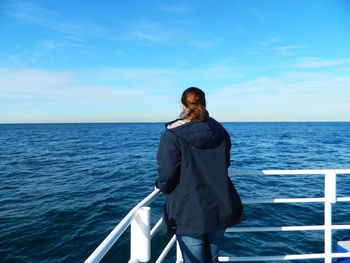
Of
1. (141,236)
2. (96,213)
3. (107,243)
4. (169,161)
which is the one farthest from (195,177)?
(96,213)

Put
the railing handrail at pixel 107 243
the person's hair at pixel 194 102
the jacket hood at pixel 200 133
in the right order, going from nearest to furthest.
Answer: the railing handrail at pixel 107 243 < the jacket hood at pixel 200 133 < the person's hair at pixel 194 102

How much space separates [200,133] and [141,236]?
32.4 inches

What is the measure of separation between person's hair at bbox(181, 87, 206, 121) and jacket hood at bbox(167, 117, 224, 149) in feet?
0.25

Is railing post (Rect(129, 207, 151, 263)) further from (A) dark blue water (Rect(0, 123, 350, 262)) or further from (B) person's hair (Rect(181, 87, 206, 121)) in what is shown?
(A) dark blue water (Rect(0, 123, 350, 262))

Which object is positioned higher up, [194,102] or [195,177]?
[194,102]

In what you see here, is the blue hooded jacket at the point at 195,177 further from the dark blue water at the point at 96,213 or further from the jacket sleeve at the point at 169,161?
the dark blue water at the point at 96,213

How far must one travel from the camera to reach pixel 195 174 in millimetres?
1872

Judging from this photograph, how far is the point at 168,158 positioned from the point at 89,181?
13.7 m

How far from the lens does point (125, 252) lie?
6602mm

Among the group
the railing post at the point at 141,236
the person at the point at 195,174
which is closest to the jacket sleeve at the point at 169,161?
the person at the point at 195,174

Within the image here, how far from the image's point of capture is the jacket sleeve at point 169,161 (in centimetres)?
184

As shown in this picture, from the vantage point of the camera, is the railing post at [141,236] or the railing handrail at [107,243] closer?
the railing handrail at [107,243]

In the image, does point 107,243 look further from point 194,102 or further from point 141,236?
point 194,102

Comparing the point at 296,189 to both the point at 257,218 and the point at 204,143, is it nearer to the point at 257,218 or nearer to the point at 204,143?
the point at 257,218
